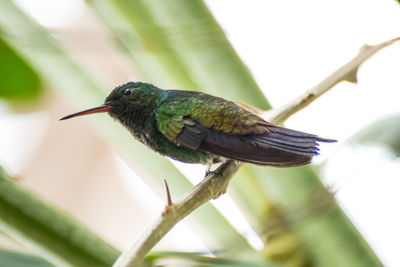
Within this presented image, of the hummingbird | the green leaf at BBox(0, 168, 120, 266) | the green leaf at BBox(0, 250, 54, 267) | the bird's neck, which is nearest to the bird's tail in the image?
the hummingbird

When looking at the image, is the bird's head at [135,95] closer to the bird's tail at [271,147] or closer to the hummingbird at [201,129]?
the hummingbird at [201,129]

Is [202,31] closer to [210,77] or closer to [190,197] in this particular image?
[210,77]

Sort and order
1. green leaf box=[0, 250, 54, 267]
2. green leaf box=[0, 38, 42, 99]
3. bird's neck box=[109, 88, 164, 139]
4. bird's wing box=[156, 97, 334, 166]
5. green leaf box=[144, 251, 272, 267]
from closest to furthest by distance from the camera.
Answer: green leaf box=[0, 250, 54, 267] → green leaf box=[144, 251, 272, 267] → green leaf box=[0, 38, 42, 99] → bird's wing box=[156, 97, 334, 166] → bird's neck box=[109, 88, 164, 139]

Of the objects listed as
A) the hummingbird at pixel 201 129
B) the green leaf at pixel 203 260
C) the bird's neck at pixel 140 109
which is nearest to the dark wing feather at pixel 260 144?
the hummingbird at pixel 201 129

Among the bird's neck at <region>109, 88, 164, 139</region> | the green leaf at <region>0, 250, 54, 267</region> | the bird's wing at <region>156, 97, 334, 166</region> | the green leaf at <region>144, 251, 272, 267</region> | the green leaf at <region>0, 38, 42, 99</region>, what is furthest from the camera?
the bird's neck at <region>109, 88, 164, 139</region>

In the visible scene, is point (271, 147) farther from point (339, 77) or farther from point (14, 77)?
point (14, 77)

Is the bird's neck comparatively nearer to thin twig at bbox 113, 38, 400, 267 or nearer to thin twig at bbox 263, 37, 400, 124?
thin twig at bbox 113, 38, 400, 267

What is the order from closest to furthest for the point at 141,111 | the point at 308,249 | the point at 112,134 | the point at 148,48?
the point at 308,249 < the point at 148,48 < the point at 112,134 < the point at 141,111

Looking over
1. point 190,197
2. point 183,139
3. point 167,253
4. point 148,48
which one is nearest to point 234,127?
point 183,139
